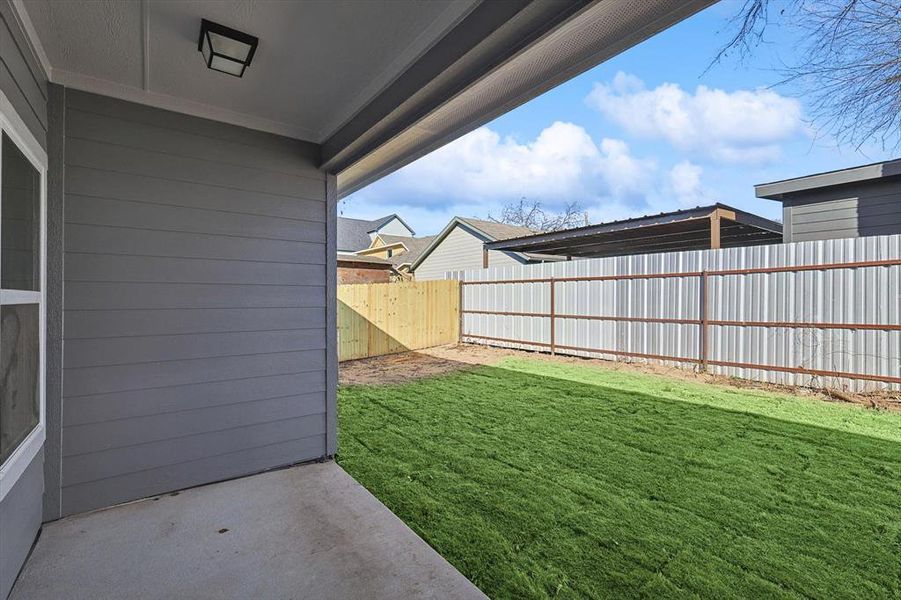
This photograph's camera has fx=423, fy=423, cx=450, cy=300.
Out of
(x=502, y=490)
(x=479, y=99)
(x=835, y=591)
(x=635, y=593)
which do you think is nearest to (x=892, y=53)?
(x=479, y=99)

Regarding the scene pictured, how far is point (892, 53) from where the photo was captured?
2537mm

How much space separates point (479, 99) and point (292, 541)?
7.82ft

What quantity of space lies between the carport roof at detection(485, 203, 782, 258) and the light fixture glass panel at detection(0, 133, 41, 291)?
A: 7650mm

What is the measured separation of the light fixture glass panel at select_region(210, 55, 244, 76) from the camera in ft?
6.74

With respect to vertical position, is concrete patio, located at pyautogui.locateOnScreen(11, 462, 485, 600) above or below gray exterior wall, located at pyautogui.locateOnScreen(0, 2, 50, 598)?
below

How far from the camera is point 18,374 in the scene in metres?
1.82

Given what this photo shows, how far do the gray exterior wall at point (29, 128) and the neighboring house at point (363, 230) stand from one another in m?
23.1

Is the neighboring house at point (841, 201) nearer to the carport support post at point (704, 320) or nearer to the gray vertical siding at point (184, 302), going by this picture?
the carport support post at point (704, 320)

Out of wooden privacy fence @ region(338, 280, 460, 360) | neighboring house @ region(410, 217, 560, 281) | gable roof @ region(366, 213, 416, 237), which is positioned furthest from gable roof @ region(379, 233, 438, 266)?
wooden privacy fence @ region(338, 280, 460, 360)

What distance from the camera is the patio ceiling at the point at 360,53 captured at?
151 cm

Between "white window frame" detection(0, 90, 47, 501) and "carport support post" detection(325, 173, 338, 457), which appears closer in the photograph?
"white window frame" detection(0, 90, 47, 501)

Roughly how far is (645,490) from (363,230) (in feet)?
88.1

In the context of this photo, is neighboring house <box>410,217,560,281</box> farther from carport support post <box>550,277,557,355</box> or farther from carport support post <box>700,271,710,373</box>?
carport support post <box>700,271,710,373</box>

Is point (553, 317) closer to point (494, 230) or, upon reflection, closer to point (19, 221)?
point (19, 221)
